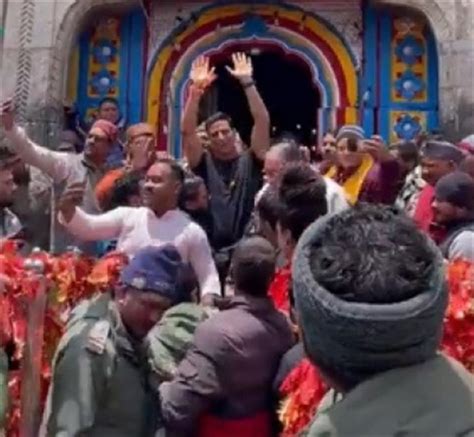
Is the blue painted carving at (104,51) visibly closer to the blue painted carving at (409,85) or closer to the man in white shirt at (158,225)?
the blue painted carving at (409,85)

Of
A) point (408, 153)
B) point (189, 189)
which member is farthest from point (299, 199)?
point (408, 153)

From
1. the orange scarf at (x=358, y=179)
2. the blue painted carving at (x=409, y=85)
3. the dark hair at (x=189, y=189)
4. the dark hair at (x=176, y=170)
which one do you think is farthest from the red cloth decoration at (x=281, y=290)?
the blue painted carving at (x=409, y=85)

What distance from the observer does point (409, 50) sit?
1002cm

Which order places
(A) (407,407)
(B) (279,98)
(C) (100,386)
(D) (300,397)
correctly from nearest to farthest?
(A) (407,407) → (D) (300,397) → (C) (100,386) → (B) (279,98)

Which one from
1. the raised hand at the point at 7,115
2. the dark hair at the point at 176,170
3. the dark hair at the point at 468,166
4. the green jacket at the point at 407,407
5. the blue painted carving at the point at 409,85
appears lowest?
the green jacket at the point at 407,407

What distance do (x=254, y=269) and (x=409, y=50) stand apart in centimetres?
703

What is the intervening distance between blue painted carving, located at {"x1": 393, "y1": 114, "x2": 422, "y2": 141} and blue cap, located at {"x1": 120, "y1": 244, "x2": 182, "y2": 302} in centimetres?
666

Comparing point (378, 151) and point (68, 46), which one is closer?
point (378, 151)

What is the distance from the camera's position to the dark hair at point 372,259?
5.49ft

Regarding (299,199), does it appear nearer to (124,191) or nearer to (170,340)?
(170,340)

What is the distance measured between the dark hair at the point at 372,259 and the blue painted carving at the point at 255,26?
859 centimetres

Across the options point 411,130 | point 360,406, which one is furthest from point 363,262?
point 411,130

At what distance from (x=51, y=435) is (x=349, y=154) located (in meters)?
3.20

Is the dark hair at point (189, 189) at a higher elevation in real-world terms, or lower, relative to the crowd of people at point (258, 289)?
higher
